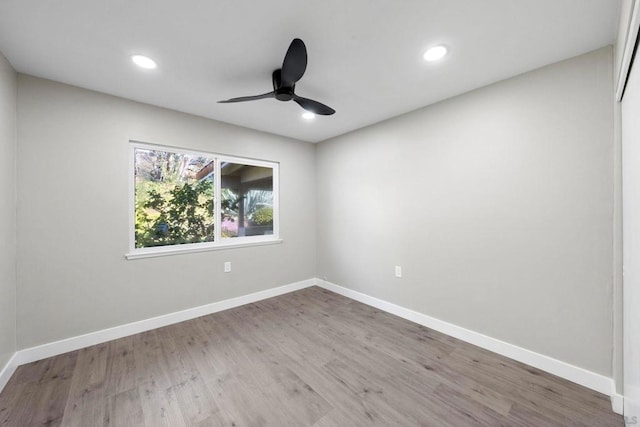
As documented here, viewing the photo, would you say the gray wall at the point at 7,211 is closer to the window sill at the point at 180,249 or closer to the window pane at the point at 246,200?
the window sill at the point at 180,249

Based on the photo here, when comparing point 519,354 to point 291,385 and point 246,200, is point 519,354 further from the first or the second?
point 246,200

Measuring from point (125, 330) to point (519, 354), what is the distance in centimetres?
364

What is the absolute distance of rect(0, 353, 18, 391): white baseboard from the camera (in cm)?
182

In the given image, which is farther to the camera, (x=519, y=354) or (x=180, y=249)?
(x=180, y=249)

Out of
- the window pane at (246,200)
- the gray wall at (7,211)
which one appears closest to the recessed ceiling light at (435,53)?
the window pane at (246,200)

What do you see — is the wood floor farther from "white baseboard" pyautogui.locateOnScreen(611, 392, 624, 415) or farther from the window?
the window

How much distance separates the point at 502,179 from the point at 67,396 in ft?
Result: 12.2

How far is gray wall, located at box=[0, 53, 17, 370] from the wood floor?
0.35 meters

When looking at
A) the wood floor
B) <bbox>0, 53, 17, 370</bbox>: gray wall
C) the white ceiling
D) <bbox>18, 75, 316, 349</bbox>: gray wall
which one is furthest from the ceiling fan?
the wood floor

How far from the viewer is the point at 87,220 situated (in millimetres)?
2369

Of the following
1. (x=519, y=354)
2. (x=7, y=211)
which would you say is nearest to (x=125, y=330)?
(x=7, y=211)

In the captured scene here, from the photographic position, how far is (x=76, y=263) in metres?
2.32

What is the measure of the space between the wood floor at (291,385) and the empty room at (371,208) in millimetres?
17

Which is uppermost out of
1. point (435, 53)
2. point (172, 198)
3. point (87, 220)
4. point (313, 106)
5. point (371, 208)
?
point (435, 53)
